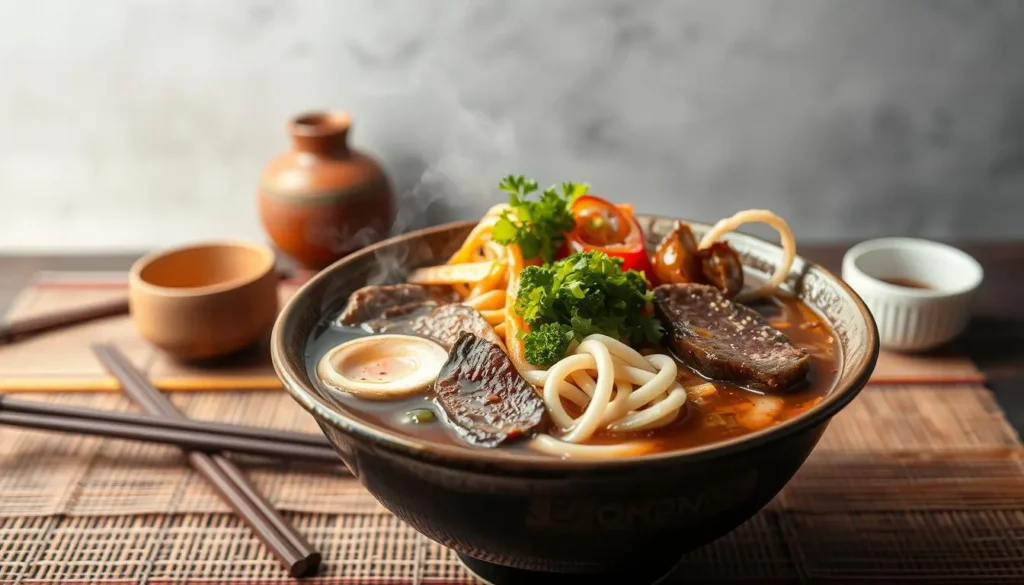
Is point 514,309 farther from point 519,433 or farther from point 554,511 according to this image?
point 554,511

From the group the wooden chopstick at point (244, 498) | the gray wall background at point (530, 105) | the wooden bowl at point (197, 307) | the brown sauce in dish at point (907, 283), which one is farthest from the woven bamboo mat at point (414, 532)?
the gray wall background at point (530, 105)

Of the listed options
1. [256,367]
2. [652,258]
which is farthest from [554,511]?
[256,367]

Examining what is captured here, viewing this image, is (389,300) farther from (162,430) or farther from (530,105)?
(530,105)

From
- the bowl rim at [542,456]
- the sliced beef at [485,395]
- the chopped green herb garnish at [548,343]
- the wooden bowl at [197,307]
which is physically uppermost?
the bowl rim at [542,456]

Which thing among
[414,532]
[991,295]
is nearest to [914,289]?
[991,295]

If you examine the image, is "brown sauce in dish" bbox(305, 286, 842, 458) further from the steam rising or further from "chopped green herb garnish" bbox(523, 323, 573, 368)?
the steam rising

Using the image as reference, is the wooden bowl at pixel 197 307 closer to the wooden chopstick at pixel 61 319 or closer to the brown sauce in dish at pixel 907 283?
the wooden chopstick at pixel 61 319
